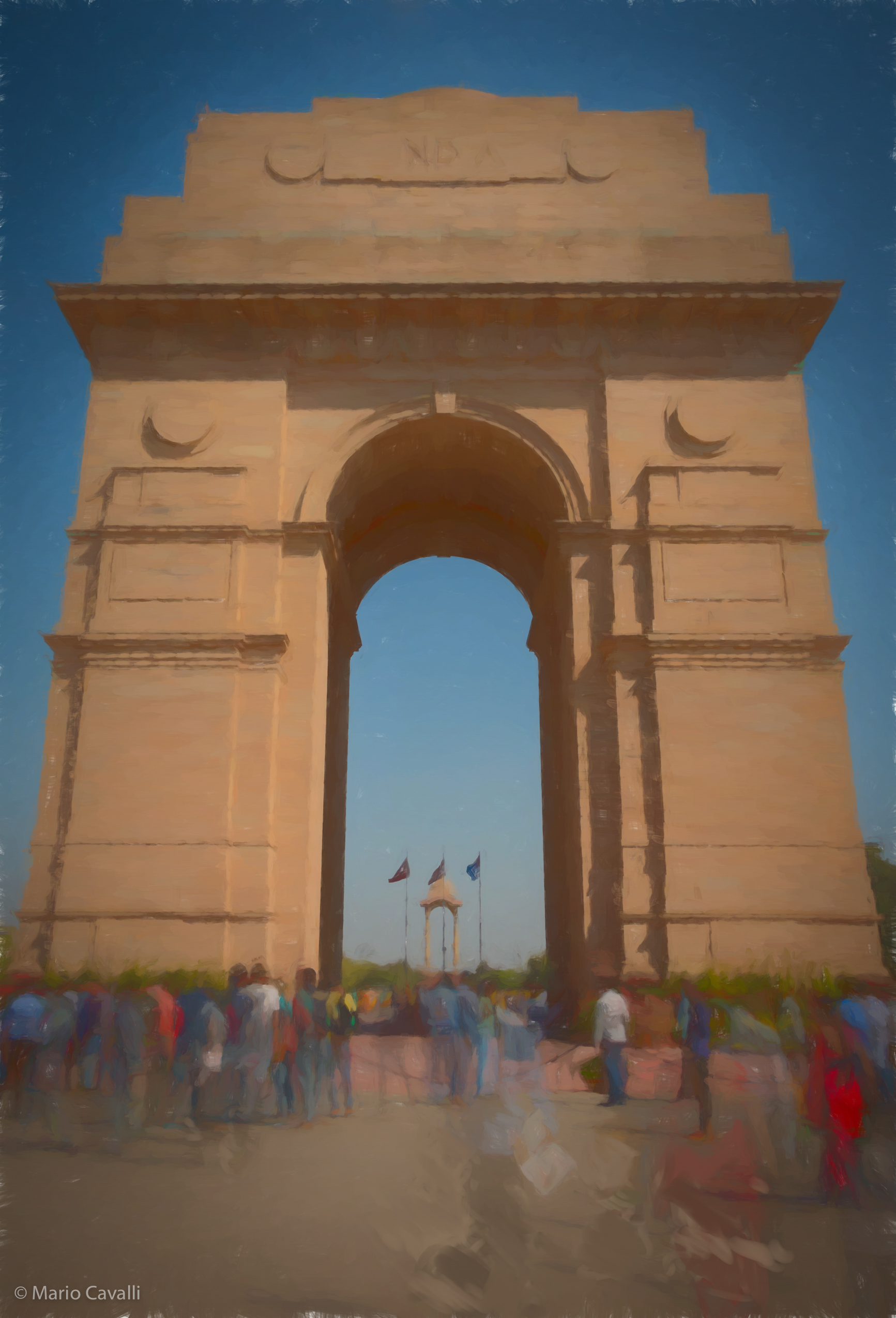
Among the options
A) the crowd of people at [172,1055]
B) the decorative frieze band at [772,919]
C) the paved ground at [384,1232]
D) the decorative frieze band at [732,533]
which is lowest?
the paved ground at [384,1232]

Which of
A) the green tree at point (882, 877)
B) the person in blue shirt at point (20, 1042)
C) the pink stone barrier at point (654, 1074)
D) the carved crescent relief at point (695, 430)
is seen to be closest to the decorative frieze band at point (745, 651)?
the carved crescent relief at point (695, 430)

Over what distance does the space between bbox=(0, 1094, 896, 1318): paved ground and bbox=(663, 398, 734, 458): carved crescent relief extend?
12182 mm

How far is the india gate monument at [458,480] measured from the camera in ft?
51.0

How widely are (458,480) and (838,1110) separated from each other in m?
16.5

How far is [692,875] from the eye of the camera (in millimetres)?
15508

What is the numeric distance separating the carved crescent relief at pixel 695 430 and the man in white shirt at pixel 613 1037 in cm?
1050

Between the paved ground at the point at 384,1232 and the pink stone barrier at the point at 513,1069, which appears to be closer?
the paved ground at the point at 384,1232

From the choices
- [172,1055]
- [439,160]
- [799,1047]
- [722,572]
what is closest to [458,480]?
[439,160]

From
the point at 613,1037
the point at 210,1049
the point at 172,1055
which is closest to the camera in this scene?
the point at 210,1049

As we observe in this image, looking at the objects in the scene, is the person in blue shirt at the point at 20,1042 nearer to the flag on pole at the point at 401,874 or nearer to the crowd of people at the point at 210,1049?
the crowd of people at the point at 210,1049

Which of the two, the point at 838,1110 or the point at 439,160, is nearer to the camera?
the point at 838,1110

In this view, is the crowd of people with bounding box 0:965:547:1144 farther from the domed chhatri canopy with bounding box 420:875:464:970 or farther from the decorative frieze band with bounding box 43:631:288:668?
the domed chhatri canopy with bounding box 420:875:464:970

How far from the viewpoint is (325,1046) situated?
39.7 ft

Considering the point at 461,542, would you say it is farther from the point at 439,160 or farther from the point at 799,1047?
the point at 799,1047
